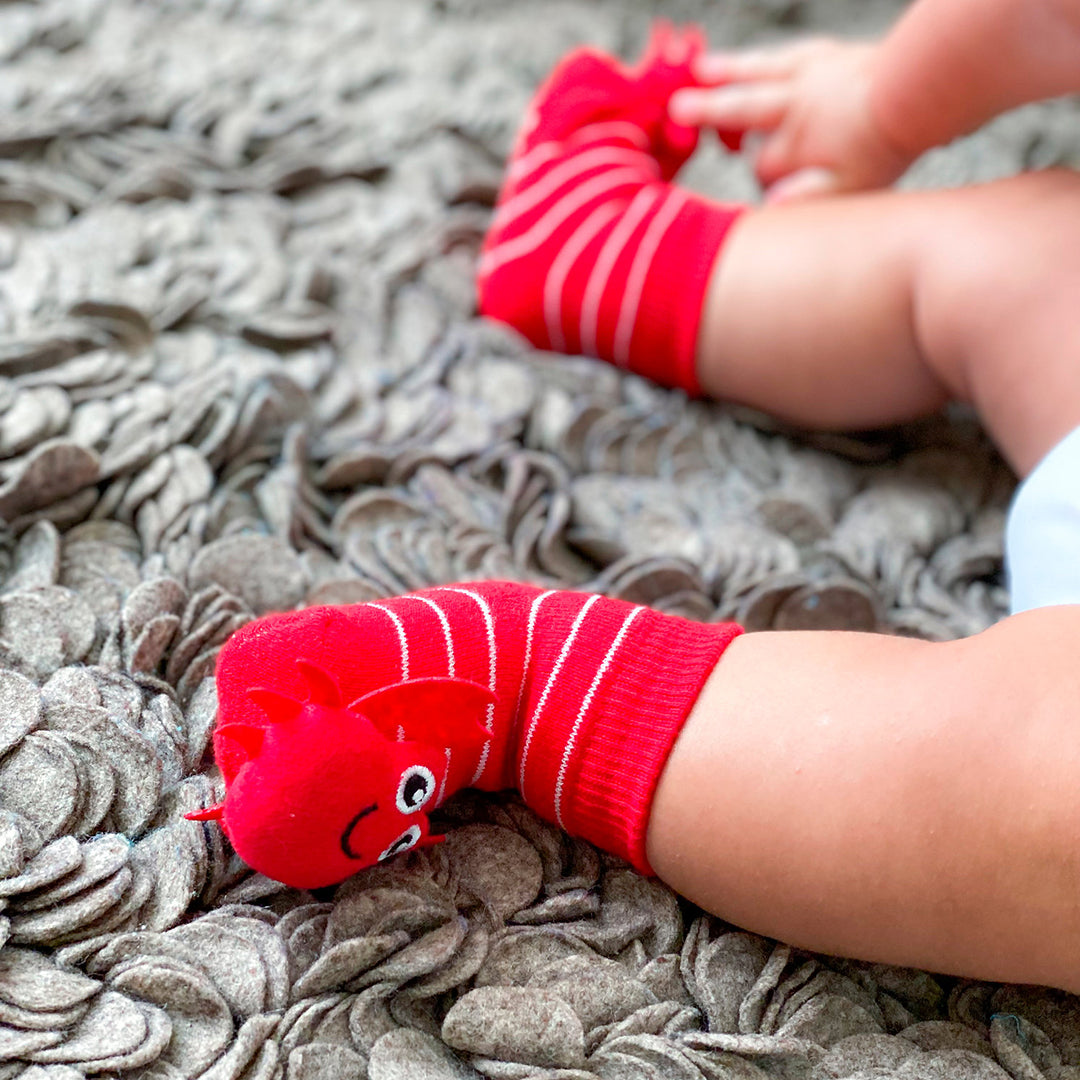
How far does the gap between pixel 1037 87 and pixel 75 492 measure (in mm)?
609

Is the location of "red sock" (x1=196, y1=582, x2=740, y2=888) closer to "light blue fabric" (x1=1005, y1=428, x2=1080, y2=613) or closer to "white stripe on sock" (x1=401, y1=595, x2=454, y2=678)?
"white stripe on sock" (x1=401, y1=595, x2=454, y2=678)

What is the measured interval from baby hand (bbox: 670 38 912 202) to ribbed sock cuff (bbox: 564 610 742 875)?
0.42 m

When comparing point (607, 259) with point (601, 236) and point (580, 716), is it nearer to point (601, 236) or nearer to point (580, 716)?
point (601, 236)

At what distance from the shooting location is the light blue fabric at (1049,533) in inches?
21.1

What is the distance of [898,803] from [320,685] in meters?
0.24

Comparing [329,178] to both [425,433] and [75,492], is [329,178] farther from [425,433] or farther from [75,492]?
[75,492]

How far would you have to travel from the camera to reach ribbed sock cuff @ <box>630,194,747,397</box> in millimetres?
764

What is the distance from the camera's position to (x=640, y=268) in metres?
0.78

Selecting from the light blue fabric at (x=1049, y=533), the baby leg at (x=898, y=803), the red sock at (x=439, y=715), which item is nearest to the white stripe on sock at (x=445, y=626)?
the red sock at (x=439, y=715)

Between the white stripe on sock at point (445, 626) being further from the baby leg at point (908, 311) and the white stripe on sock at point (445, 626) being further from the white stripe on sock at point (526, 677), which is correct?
the baby leg at point (908, 311)

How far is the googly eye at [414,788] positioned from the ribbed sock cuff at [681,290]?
15.7 inches

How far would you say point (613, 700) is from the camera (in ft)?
1.67

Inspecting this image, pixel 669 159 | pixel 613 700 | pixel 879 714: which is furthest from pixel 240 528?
pixel 669 159

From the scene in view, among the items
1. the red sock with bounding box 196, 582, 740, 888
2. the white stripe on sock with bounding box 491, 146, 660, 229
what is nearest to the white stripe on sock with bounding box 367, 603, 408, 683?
the red sock with bounding box 196, 582, 740, 888
